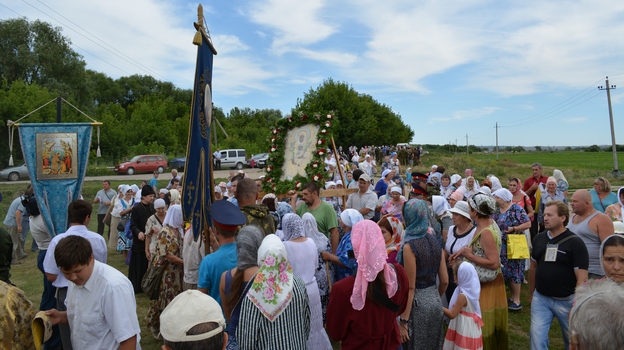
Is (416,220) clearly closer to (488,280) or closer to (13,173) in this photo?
(488,280)

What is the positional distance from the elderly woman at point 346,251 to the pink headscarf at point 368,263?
975 millimetres

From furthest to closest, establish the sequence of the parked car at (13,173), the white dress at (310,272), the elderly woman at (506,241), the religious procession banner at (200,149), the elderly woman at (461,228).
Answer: the parked car at (13,173), the elderly woman at (506,241), the elderly woman at (461,228), the white dress at (310,272), the religious procession banner at (200,149)

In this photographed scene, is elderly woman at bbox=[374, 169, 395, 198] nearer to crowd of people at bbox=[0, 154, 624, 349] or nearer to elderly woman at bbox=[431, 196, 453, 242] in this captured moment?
crowd of people at bbox=[0, 154, 624, 349]

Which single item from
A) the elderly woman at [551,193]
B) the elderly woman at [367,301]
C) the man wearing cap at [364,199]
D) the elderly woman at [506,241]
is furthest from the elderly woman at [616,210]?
the elderly woman at [367,301]

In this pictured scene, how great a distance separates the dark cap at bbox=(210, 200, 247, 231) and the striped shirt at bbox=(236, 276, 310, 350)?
0.88m

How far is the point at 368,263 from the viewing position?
3.22 meters

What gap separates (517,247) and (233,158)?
35.1 meters

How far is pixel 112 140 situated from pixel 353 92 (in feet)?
86.4

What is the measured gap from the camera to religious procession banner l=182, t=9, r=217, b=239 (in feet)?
13.0

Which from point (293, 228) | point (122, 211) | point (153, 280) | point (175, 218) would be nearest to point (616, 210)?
point (293, 228)

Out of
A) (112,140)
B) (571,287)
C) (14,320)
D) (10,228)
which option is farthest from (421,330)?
(112,140)

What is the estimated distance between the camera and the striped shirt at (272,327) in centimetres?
306

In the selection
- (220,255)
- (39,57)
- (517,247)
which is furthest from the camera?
(39,57)

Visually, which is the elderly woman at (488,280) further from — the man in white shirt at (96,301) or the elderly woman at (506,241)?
the man in white shirt at (96,301)
